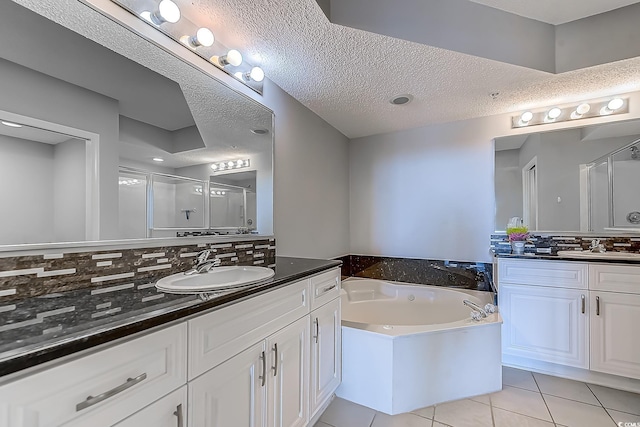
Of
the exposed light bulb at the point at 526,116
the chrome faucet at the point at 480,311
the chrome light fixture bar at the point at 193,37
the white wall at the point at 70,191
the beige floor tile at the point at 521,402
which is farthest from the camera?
the exposed light bulb at the point at 526,116

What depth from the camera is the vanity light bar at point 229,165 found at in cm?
172

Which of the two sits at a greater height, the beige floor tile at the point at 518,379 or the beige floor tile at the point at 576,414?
the beige floor tile at the point at 576,414

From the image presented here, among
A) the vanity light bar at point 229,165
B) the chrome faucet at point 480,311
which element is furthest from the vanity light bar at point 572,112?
the vanity light bar at point 229,165

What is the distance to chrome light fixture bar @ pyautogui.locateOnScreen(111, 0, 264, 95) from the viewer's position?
130 centimetres

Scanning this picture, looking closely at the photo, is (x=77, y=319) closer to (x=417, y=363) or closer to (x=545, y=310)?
(x=417, y=363)

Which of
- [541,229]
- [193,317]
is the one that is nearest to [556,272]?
[541,229]

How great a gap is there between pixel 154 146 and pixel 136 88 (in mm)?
260

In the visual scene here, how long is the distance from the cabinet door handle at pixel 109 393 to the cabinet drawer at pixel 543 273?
2473 millimetres

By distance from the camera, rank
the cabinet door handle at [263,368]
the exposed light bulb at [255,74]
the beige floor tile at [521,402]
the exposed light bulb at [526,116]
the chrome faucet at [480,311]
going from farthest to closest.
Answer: the exposed light bulb at [526,116] < the chrome faucet at [480,311] < the exposed light bulb at [255,74] < the beige floor tile at [521,402] < the cabinet door handle at [263,368]

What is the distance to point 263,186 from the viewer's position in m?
2.04

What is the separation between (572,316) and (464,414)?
3.67ft

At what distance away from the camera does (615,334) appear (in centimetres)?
193

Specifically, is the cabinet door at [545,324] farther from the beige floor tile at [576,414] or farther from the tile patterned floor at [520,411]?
the beige floor tile at [576,414]

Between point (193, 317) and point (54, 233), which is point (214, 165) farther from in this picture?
point (193, 317)
